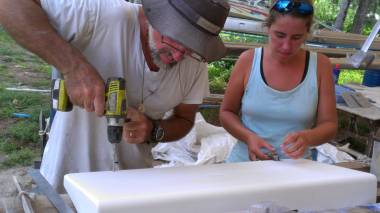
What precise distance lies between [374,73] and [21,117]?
449 centimetres

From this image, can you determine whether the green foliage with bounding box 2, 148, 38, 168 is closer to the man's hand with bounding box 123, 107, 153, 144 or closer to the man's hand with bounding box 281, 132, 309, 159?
the man's hand with bounding box 123, 107, 153, 144

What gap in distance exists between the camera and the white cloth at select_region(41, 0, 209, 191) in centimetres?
162

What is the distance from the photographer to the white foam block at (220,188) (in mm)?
1308

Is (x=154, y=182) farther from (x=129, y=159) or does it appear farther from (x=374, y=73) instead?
(x=374, y=73)

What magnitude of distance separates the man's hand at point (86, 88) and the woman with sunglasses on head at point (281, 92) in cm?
82

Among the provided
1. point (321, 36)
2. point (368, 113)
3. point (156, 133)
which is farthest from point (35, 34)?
point (321, 36)

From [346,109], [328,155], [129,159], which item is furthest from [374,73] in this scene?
[129,159]

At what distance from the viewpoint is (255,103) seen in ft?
6.99

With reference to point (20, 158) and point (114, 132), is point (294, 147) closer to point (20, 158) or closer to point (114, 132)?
point (114, 132)

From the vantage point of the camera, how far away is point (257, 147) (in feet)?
6.56

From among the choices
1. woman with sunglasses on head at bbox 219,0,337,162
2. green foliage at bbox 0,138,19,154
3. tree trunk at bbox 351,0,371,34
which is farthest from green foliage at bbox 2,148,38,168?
tree trunk at bbox 351,0,371,34

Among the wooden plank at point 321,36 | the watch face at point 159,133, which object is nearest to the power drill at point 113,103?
the watch face at point 159,133

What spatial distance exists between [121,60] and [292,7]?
802 millimetres

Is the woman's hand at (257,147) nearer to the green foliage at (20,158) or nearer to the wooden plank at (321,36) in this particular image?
the green foliage at (20,158)
